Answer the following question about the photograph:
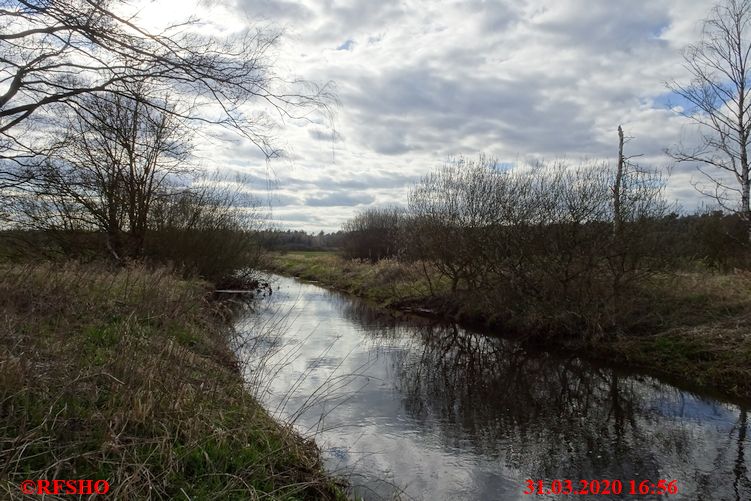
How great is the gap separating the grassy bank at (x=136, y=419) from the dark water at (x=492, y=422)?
864mm

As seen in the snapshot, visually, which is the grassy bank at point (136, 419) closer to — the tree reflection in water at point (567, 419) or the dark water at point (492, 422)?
the dark water at point (492, 422)

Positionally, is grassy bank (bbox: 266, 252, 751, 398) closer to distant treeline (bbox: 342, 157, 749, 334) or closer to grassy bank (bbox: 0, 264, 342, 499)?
distant treeline (bbox: 342, 157, 749, 334)

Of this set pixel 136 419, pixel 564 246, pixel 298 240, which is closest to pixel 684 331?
pixel 564 246

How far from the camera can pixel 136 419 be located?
12.3 ft

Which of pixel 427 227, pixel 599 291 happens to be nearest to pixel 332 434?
pixel 599 291

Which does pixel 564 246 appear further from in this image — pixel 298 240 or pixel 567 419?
pixel 298 240

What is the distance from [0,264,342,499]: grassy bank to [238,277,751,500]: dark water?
864 mm

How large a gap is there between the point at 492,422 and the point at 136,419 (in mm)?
5461

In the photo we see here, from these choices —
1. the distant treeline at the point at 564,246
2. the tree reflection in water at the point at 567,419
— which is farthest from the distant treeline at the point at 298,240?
the tree reflection in water at the point at 567,419

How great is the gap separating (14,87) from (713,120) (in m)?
16.7

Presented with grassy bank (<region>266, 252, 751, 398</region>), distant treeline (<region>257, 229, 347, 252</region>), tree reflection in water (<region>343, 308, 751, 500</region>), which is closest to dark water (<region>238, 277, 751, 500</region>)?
tree reflection in water (<region>343, 308, 751, 500</region>)

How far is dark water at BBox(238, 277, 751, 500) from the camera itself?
577cm

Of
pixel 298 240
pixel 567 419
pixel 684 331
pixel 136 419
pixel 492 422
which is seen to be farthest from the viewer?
pixel 298 240

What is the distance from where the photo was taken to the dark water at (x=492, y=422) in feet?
18.9
